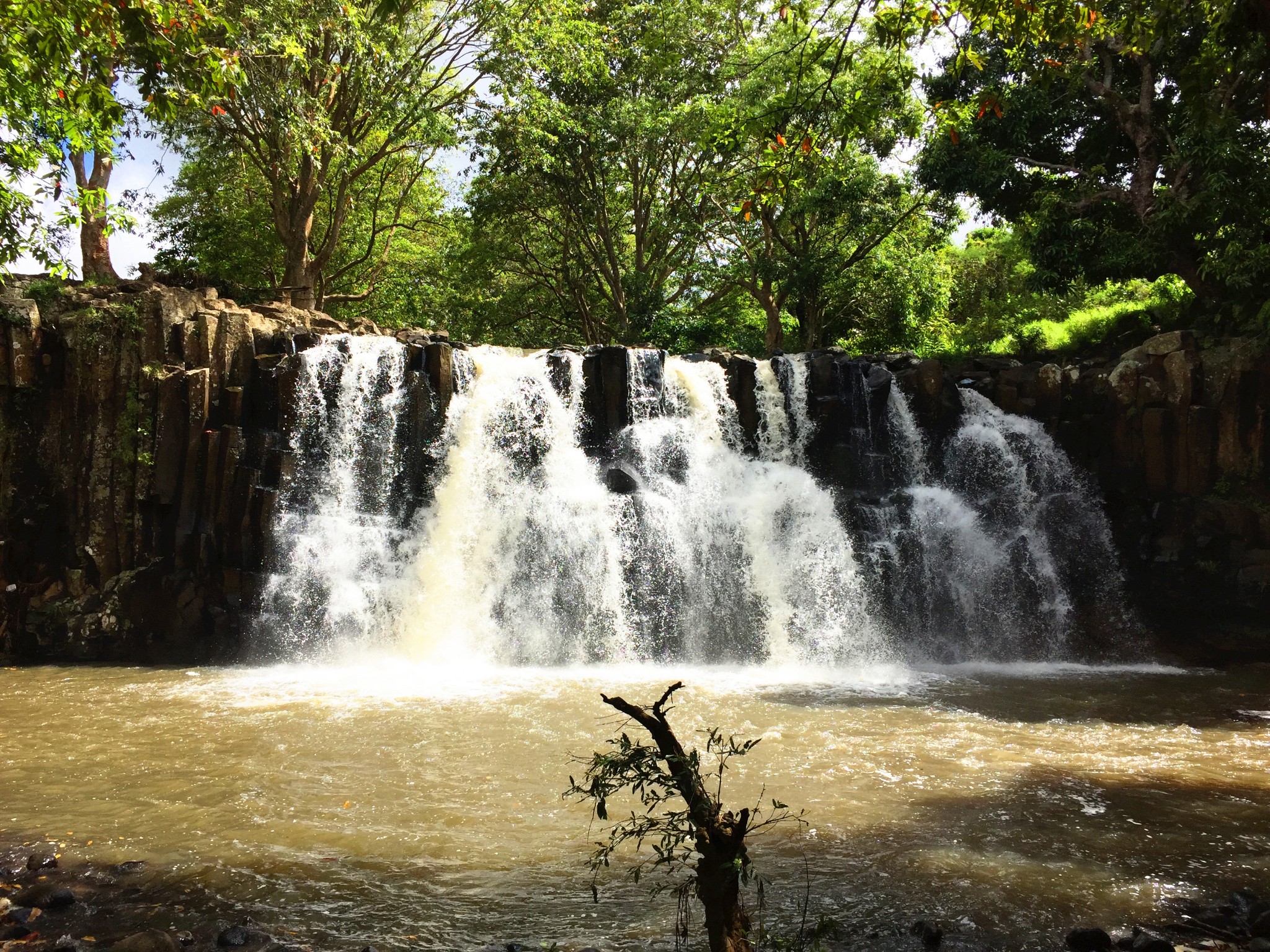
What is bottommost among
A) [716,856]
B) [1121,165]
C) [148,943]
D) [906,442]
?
[148,943]

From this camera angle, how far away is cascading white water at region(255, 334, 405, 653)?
14000 mm

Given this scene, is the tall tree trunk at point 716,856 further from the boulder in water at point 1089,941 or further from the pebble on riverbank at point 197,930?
the boulder in water at point 1089,941

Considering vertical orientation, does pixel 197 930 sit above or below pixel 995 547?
below

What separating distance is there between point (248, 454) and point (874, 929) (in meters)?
12.8

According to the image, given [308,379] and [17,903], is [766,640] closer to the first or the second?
[308,379]

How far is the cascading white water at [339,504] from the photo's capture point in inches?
551

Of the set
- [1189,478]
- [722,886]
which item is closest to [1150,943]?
[722,886]

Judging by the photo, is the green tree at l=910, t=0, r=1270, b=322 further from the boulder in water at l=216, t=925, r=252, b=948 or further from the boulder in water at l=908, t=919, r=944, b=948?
the boulder in water at l=216, t=925, r=252, b=948

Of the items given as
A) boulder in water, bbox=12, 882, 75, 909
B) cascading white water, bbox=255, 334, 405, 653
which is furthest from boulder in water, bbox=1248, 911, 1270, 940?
cascading white water, bbox=255, 334, 405, 653

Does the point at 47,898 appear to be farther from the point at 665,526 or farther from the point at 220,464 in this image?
the point at 665,526

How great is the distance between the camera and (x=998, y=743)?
8914 mm

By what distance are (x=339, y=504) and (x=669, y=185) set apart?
16057 mm

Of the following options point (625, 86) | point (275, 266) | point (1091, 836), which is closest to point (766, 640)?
point (1091, 836)

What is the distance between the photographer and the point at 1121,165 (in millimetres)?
19328
